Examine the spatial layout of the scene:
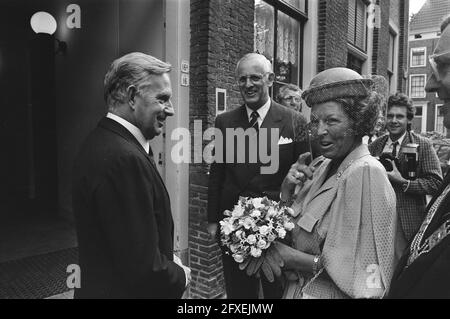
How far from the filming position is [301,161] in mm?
2178

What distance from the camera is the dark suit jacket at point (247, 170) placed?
9.82 ft

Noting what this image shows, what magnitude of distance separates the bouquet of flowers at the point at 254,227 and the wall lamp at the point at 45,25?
5471 mm

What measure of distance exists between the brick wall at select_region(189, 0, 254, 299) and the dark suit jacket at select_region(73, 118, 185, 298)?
97.2 inches

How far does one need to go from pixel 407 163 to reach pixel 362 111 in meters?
1.95

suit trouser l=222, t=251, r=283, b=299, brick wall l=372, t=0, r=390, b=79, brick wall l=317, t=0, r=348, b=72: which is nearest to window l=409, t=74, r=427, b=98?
brick wall l=372, t=0, r=390, b=79

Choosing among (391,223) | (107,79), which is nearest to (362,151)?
(391,223)

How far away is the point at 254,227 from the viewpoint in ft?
6.43

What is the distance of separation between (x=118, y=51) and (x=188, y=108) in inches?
50.7

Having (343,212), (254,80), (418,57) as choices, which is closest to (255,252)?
(343,212)

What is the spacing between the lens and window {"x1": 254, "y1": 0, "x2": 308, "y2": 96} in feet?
18.8

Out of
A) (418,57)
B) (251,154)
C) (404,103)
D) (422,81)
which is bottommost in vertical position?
(251,154)

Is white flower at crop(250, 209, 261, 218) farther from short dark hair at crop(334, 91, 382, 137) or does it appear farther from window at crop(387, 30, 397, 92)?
window at crop(387, 30, 397, 92)

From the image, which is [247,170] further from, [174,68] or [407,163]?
[174,68]

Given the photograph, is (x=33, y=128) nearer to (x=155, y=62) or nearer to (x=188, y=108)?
(x=188, y=108)
